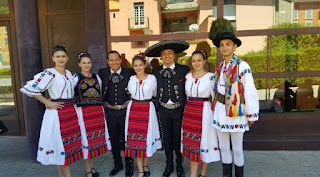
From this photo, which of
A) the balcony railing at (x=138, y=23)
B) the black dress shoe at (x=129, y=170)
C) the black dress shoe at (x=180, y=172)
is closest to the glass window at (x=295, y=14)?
the balcony railing at (x=138, y=23)

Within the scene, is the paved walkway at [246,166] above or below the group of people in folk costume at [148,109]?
below

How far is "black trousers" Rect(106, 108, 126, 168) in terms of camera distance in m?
3.24

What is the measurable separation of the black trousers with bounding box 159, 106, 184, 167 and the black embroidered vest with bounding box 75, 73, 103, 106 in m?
0.84

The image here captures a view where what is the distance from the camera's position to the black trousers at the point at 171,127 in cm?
310

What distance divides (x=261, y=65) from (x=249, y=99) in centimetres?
188

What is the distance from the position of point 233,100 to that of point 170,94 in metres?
0.77

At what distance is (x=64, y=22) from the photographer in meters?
4.90

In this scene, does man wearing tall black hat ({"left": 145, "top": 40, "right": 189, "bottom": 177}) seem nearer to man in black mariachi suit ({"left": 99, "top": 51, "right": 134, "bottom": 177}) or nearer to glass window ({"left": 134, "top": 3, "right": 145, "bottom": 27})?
man in black mariachi suit ({"left": 99, "top": 51, "right": 134, "bottom": 177})

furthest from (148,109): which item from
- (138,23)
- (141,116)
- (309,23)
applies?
(309,23)

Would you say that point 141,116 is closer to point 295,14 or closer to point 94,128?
point 94,128

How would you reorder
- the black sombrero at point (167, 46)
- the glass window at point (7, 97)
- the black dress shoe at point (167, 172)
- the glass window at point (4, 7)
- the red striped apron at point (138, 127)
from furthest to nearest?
the glass window at point (7, 97) < the glass window at point (4, 7) < the black dress shoe at point (167, 172) < the red striped apron at point (138, 127) < the black sombrero at point (167, 46)

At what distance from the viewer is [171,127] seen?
3.20 metres

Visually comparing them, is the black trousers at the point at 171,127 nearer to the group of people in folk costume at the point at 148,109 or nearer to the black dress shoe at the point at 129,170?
the group of people in folk costume at the point at 148,109

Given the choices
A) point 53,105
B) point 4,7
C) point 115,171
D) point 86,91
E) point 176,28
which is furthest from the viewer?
point 4,7
